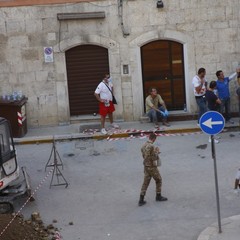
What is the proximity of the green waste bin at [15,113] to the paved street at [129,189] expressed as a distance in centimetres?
65

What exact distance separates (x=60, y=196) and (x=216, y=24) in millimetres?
8555

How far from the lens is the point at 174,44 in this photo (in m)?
20.9

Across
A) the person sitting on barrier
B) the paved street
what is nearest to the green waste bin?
the paved street

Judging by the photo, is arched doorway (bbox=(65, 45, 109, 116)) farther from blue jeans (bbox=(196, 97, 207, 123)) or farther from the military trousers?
the military trousers

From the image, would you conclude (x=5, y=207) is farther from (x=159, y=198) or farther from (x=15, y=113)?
(x=15, y=113)

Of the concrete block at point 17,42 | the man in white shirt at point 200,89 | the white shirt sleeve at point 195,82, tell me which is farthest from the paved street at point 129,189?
the concrete block at point 17,42

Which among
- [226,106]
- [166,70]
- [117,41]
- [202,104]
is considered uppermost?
[117,41]

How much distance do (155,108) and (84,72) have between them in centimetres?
266

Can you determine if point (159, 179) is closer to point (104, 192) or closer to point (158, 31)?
point (104, 192)

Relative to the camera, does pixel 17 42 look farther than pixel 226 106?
Yes

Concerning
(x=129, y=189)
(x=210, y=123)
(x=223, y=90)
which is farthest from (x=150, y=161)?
(x=223, y=90)

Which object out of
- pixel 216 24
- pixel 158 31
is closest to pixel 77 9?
pixel 158 31

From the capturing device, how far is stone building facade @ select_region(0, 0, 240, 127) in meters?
20.4

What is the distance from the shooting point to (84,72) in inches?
828
